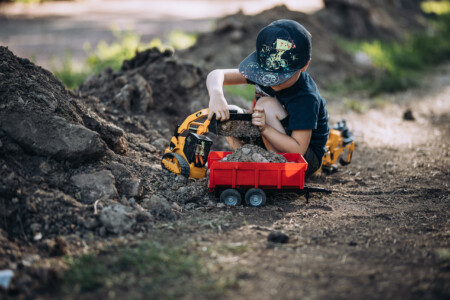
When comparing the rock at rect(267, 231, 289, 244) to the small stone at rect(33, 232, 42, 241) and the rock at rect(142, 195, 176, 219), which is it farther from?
the small stone at rect(33, 232, 42, 241)

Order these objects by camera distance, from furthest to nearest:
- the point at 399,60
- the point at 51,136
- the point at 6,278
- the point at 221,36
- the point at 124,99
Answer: the point at 399,60 < the point at 221,36 < the point at 124,99 < the point at 51,136 < the point at 6,278

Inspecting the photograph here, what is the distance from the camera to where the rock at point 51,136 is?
9.70ft

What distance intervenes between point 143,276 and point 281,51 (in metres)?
1.80

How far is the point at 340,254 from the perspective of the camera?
2.50 meters

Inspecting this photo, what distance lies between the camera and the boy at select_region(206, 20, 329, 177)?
317 cm

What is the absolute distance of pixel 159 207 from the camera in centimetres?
298

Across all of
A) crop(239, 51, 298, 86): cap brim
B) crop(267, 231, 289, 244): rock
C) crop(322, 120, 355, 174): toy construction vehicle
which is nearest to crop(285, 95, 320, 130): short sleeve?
crop(239, 51, 298, 86): cap brim

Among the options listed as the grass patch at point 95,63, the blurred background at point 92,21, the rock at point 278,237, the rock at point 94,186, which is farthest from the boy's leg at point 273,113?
the blurred background at point 92,21

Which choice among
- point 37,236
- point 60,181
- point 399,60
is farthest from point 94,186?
point 399,60

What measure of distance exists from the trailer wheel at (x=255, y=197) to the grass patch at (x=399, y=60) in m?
4.57

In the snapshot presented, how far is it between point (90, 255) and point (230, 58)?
5.81 m

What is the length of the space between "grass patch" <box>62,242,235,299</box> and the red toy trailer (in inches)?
30.1

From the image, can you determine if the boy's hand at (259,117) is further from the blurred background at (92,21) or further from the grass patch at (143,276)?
the blurred background at (92,21)

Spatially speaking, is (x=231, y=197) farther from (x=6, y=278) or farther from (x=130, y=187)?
(x=6, y=278)
